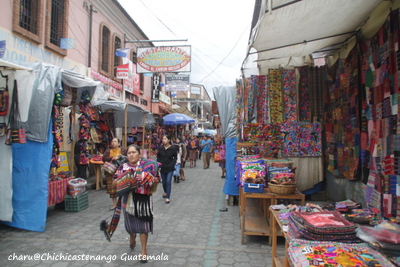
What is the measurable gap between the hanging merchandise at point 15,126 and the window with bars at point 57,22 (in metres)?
5.23

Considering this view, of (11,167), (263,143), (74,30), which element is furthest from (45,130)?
(74,30)

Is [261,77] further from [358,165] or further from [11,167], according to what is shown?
[11,167]

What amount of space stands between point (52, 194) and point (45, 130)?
145cm

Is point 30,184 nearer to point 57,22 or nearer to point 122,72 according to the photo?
point 57,22

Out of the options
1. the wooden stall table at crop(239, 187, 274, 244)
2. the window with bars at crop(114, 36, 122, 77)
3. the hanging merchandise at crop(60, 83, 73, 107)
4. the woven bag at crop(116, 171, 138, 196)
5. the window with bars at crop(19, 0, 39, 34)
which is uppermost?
the window with bars at crop(114, 36, 122, 77)

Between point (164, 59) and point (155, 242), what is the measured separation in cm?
857

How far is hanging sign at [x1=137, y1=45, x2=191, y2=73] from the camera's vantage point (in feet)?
37.1

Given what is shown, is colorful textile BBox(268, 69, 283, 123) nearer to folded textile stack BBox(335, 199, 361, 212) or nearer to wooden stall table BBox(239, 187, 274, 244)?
wooden stall table BBox(239, 187, 274, 244)

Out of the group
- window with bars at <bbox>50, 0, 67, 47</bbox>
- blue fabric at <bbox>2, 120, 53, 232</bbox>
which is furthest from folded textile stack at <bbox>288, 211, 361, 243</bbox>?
window with bars at <bbox>50, 0, 67, 47</bbox>

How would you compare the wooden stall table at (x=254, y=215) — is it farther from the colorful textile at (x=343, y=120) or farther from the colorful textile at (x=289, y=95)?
the colorful textile at (x=289, y=95)

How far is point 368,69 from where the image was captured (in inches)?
179

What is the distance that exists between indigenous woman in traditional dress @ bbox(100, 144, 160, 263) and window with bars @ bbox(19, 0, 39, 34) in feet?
22.5

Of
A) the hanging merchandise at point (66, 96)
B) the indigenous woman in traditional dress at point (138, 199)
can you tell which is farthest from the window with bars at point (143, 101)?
the indigenous woman in traditional dress at point (138, 199)

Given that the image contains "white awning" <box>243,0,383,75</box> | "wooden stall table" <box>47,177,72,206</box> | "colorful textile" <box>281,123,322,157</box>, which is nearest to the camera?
"white awning" <box>243,0,383,75</box>
